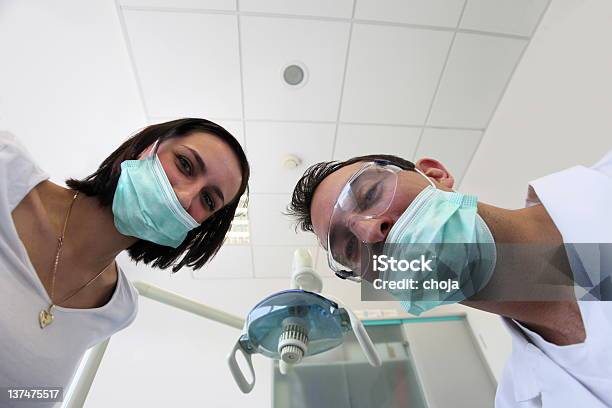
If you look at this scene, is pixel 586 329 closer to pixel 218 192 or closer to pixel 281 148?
pixel 218 192

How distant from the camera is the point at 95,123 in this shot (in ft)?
6.38

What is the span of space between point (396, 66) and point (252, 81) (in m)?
0.82

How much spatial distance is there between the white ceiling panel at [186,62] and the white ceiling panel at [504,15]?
1.22 metres

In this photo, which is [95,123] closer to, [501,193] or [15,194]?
[15,194]

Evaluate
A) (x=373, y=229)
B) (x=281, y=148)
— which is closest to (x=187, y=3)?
(x=281, y=148)

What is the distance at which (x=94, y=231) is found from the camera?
39.8 inches

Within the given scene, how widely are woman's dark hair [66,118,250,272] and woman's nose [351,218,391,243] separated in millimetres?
611

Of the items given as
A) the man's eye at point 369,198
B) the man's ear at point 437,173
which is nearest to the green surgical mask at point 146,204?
the man's eye at point 369,198

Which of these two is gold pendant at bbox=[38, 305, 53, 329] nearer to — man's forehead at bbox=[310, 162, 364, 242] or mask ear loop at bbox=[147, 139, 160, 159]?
mask ear loop at bbox=[147, 139, 160, 159]


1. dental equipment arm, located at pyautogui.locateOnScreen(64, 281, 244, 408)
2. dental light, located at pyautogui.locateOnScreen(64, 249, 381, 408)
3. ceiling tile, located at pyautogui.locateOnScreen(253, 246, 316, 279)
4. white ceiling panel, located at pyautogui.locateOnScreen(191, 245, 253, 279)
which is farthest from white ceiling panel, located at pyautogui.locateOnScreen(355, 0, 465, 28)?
white ceiling panel, located at pyautogui.locateOnScreen(191, 245, 253, 279)

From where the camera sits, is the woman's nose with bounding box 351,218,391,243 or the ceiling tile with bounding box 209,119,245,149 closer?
the woman's nose with bounding box 351,218,391,243

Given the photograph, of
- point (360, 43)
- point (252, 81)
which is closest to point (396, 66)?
point (360, 43)

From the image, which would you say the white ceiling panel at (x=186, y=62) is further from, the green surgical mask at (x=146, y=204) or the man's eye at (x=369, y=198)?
the man's eye at (x=369, y=198)

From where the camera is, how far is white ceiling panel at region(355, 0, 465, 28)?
5.44 ft
